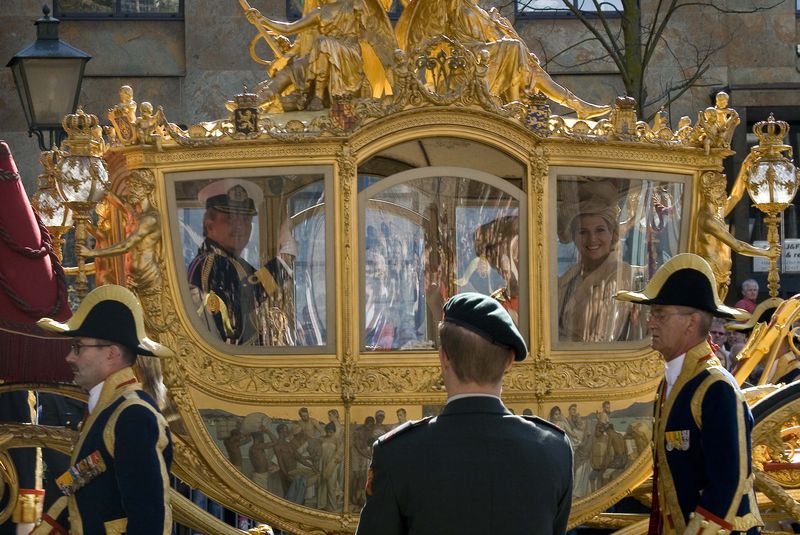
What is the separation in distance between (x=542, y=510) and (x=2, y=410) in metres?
4.00

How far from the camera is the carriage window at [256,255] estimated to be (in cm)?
716

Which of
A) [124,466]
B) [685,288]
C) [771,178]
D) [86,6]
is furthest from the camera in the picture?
[86,6]

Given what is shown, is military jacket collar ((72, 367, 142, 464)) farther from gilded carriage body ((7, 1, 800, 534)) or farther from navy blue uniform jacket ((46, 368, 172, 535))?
gilded carriage body ((7, 1, 800, 534))

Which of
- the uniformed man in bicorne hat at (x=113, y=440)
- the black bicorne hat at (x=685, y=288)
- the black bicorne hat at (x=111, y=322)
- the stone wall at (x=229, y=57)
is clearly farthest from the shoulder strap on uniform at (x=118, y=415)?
the stone wall at (x=229, y=57)

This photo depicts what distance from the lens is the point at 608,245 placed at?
7492mm

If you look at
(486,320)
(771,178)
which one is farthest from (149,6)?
(486,320)

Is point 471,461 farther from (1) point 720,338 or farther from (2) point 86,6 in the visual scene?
(2) point 86,6

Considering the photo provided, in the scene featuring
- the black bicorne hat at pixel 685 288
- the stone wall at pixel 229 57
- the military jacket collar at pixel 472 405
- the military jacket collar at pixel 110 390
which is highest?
the stone wall at pixel 229 57

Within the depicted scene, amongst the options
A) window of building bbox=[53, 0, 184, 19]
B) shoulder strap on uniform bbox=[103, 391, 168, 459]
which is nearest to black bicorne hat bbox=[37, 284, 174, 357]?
shoulder strap on uniform bbox=[103, 391, 168, 459]

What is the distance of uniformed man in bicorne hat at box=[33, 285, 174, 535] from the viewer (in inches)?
207

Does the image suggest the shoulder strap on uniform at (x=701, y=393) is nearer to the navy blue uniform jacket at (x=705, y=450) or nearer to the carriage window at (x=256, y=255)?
the navy blue uniform jacket at (x=705, y=450)

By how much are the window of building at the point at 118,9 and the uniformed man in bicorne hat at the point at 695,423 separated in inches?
383

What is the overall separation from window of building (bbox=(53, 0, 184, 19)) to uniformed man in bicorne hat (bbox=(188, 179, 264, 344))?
8153 millimetres

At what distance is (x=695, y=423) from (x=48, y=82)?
4.17 meters
